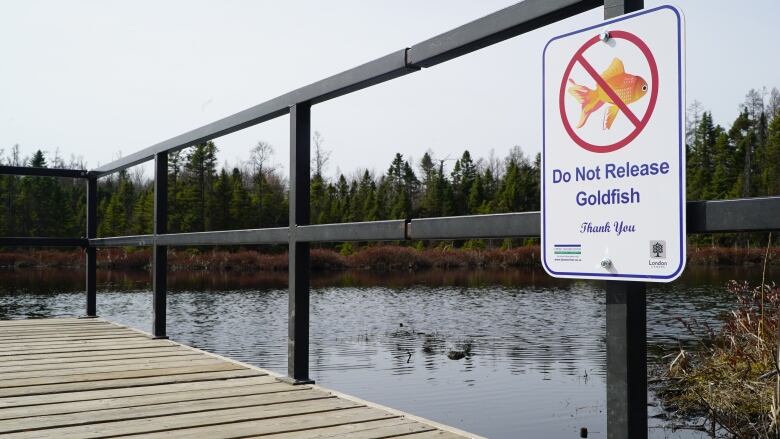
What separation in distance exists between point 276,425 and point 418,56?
50.8 inches

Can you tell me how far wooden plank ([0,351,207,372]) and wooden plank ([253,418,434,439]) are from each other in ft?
5.33

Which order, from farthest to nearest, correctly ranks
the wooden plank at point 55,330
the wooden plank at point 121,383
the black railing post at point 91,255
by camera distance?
1. the black railing post at point 91,255
2. the wooden plank at point 55,330
3. the wooden plank at point 121,383

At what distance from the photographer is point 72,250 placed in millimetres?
41719

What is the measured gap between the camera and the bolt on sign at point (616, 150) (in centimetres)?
160

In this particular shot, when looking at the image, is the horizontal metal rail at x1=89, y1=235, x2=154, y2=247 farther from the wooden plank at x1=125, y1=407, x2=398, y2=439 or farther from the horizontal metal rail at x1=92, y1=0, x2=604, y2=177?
the wooden plank at x1=125, y1=407, x2=398, y2=439

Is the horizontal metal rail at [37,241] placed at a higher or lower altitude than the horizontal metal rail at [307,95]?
lower

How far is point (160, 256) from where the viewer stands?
4559 millimetres

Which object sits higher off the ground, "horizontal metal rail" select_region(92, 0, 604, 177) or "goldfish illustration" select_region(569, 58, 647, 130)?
"horizontal metal rail" select_region(92, 0, 604, 177)

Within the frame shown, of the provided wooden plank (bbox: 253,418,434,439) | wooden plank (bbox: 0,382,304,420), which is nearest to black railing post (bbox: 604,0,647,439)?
wooden plank (bbox: 253,418,434,439)

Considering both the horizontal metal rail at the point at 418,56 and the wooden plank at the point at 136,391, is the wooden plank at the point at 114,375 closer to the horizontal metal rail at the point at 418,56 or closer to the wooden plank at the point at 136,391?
the wooden plank at the point at 136,391

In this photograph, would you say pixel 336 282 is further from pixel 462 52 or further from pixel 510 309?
pixel 462 52

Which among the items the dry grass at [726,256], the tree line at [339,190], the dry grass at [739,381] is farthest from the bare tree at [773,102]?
the dry grass at [739,381]

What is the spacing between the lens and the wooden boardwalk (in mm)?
2275

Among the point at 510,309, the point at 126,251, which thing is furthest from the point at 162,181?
the point at 126,251
